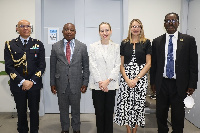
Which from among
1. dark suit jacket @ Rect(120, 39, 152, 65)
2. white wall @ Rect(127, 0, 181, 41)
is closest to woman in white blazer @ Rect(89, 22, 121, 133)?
dark suit jacket @ Rect(120, 39, 152, 65)

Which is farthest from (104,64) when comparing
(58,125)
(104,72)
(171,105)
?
(58,125)

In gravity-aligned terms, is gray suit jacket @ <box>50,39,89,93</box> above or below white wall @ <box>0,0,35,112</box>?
below

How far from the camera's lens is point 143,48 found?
2.73 m

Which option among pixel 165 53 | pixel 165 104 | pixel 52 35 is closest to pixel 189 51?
pixel 165 53

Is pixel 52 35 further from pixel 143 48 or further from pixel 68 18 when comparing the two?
pixel 143 48

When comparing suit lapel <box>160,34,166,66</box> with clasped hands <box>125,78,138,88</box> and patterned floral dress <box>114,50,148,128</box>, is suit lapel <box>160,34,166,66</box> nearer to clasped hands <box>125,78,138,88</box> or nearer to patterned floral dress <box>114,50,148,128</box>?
patterned floral dress <box>114,50,148,128</box>

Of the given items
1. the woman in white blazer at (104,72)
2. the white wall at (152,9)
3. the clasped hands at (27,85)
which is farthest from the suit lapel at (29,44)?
the white wall at (152,9)

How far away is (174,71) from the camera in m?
2.49

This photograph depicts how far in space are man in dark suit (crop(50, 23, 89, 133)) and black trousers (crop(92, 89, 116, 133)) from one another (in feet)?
1.03

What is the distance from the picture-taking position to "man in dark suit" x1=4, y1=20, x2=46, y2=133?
273 cm

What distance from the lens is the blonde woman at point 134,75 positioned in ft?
8.95

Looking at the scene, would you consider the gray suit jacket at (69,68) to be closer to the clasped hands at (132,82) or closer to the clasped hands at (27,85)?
the clasped hands at (27,85)

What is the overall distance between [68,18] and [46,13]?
46cm

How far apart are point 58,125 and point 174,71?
2257mm
